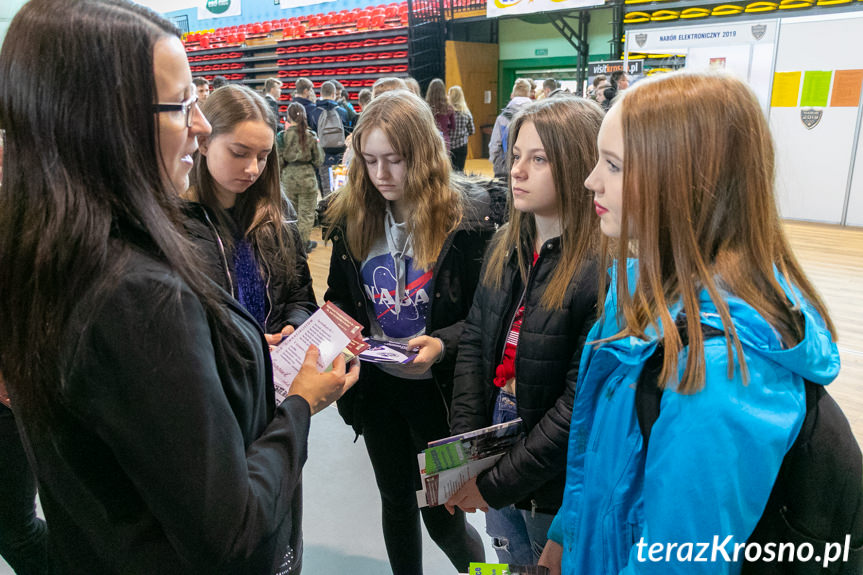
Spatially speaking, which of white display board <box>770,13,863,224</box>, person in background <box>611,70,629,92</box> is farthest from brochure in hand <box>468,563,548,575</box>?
person in background <box>611,70,629,92</box>

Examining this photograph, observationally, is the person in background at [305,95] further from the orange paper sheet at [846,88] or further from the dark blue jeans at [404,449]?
the dark blue jeans at [404,449]

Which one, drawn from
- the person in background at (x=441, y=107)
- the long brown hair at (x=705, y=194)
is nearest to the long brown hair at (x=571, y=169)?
the long brown hair at (x=705, y=194)

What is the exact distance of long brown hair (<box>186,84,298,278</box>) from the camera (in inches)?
66.8

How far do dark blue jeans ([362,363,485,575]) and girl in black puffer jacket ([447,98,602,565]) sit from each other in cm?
21

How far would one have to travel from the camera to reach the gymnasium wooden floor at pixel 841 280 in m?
3.23

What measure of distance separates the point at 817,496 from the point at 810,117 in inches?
294

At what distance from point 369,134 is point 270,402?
0.99 m

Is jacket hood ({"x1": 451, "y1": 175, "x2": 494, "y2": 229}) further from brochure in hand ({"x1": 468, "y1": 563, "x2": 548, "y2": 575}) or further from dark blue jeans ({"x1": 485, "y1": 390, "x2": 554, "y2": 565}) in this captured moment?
brochure in hand ({"x1": 468, "y1": 563, "x2": 548, "y2": 575})

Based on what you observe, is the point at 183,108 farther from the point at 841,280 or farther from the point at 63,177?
the point at 841,280

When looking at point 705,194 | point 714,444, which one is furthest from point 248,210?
point 714,444

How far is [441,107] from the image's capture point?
24.8ft

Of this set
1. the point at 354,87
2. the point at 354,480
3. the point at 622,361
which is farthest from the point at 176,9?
the point at 622,361

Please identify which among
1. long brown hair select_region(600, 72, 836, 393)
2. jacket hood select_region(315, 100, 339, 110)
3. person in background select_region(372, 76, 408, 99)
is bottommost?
long brown hair select_region(600, 72, 836, 393)

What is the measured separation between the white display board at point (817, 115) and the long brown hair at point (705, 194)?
645 cm
